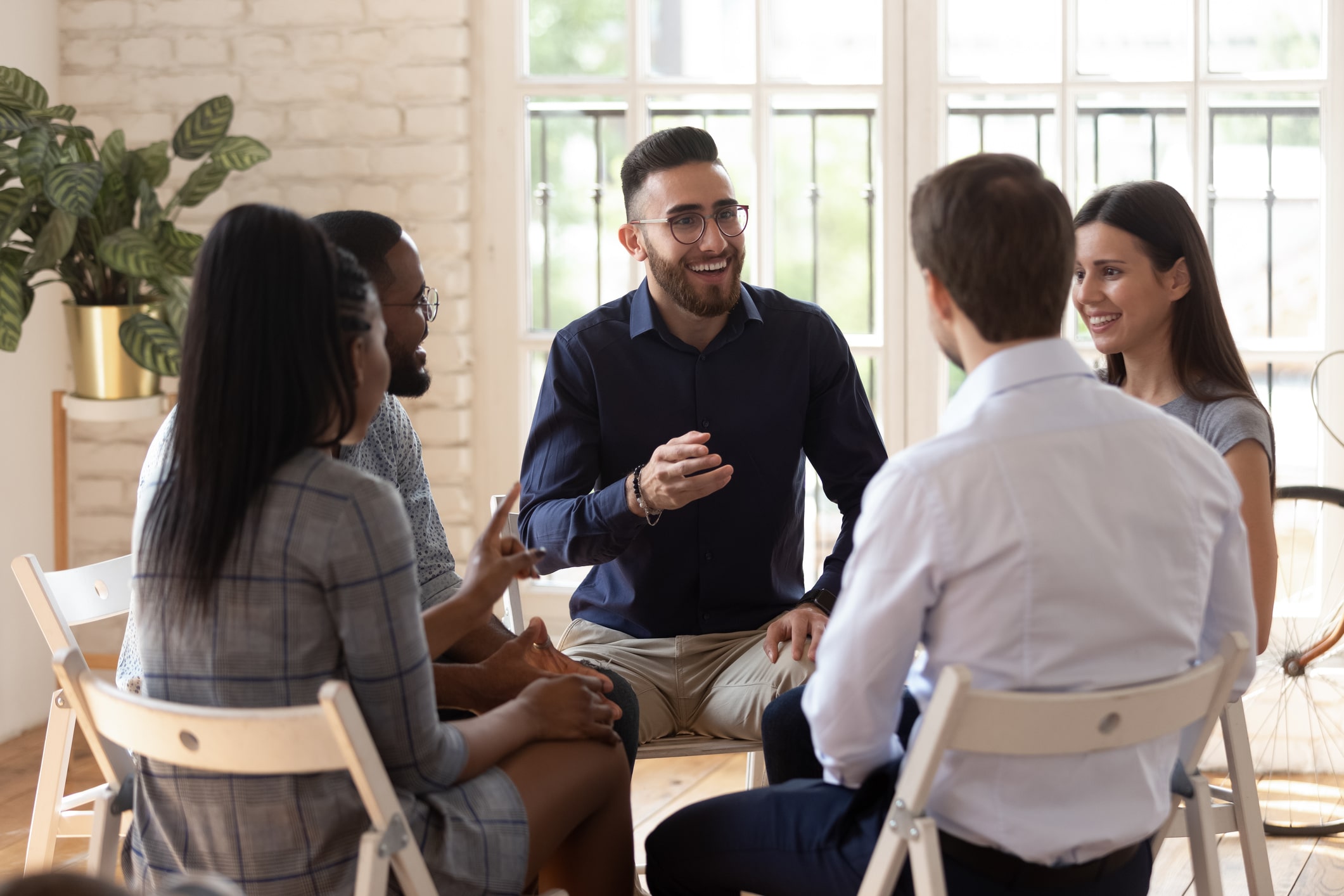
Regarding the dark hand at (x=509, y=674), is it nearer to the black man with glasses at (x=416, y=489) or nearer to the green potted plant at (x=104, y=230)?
the black man with glasses at (x=416, y=489)

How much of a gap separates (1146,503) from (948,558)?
0.22 meters

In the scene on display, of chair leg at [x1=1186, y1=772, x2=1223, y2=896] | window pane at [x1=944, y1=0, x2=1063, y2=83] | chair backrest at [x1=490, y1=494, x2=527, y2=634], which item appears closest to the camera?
chair leg at [x1=1186, y1=772, x2=1223, y2=896]

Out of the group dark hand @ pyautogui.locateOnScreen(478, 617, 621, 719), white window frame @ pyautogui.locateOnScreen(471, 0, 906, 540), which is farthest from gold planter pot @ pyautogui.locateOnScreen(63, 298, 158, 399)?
dark hand @ pyautogui.locateOnScreen(478, 617, 621, 719)

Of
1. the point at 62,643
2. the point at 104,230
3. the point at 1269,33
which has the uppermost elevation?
the point at 1269,33

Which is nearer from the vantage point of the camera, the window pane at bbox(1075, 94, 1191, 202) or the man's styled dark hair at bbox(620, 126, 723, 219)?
the man's styled dark hair at bbox(620, 126, 723, 219)

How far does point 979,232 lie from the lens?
1.27m

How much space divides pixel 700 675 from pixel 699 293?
2.24ft

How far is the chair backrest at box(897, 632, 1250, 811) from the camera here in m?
1.17

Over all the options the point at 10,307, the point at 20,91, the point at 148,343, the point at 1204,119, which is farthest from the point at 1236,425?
the point at 20,91

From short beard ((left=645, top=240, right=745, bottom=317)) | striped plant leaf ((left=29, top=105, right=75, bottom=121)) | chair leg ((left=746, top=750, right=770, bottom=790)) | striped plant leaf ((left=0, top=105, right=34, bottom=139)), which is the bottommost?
chair leg ((left=746, top=750, right=770, bottom=790))

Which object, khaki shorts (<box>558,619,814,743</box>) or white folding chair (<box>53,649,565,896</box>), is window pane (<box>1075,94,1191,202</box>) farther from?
white folding chair (<box>53,649,565,896</box>)

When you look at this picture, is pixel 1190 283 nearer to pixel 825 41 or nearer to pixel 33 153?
pixel 825 41

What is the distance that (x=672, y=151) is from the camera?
230cm

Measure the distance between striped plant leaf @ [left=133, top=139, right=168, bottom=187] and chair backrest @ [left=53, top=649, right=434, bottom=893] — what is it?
189 cm
